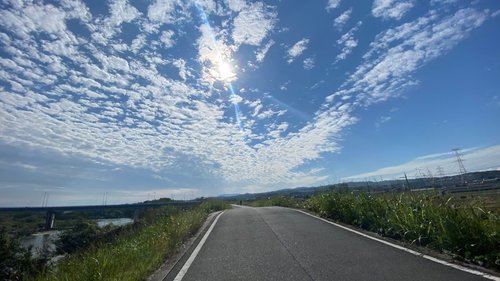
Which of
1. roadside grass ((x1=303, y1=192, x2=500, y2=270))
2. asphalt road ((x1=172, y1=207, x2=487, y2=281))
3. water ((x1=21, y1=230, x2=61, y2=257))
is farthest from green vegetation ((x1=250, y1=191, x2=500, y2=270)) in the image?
water ((x1=21, y1=230, x2=61, y2=257))

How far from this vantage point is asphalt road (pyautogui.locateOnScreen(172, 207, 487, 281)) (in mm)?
5449

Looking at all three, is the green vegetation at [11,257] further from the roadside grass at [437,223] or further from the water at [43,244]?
the roadside grass at [437,223]

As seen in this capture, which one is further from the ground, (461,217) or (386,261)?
(461,217)

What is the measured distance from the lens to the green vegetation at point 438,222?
20.6 ft

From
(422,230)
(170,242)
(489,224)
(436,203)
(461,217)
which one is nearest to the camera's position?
(489,224)

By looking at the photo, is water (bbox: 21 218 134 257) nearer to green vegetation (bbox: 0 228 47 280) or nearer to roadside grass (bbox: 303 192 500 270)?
green vegetation (bbox: 0 228 47 280)

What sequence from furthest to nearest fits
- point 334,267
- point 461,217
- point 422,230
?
1. point 422,230
2. point 461,217
3. point 334,267

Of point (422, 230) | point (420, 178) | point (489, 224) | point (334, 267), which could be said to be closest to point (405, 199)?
point (420, 178)

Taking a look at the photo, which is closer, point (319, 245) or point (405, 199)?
point (319, 245)

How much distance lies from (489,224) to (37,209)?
98532mm

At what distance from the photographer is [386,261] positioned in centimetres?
627

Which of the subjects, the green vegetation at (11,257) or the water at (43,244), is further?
the water at (43,244)

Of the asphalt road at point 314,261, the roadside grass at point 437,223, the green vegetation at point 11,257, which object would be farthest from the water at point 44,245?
the roadside grass at point 437,223

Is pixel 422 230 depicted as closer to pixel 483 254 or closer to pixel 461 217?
pixel 461 217
